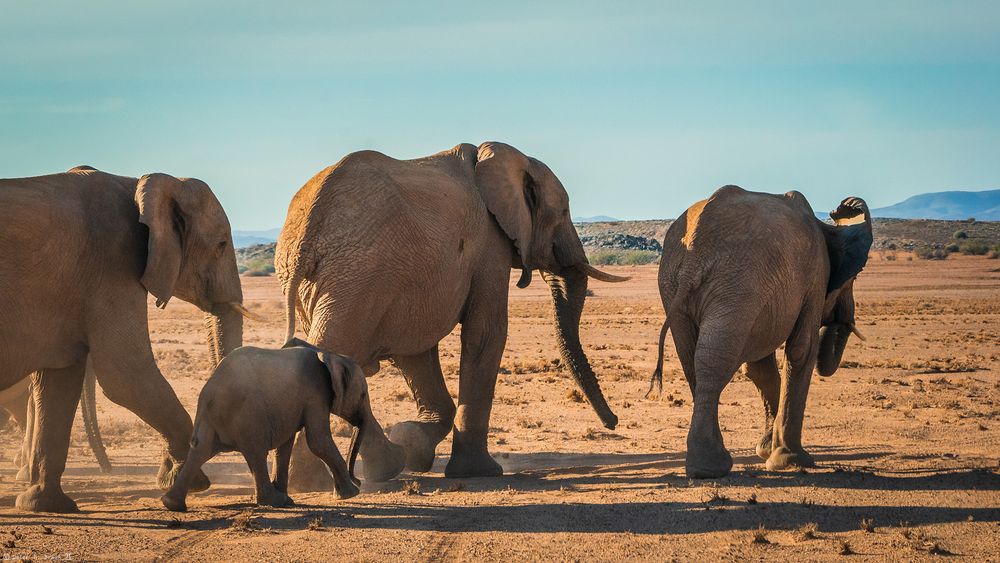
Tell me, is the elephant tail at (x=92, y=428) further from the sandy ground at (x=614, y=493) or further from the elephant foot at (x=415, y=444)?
the elephant foot at (x=415, y=444)

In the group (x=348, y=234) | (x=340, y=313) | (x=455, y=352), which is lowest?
(x=455, y=352)

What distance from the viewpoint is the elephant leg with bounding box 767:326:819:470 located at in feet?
37.4

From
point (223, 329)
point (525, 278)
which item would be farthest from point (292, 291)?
point (525, 278)

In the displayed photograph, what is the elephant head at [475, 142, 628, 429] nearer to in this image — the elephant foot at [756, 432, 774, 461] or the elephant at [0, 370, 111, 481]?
the elephant foot at [756, 432, 774, 461]

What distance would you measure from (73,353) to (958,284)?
146 feet

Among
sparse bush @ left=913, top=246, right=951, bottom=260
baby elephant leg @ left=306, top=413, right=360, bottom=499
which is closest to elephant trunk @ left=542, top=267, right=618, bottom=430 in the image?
baby elephant leg @ left=306, top=413, right=360, bottom=499

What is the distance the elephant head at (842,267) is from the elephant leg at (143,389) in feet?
21.3

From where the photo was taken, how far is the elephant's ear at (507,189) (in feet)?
40.7

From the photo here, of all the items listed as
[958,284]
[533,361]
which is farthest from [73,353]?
[958,284]

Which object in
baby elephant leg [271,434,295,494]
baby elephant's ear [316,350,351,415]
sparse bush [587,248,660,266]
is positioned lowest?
baby elephant leg [271,434,295,494]

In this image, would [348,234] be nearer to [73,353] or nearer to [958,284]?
[73,353]

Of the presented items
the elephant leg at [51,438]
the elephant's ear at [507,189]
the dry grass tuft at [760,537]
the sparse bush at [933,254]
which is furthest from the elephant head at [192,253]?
the sparse bush at [933,254]

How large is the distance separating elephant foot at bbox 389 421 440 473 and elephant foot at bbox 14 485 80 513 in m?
3.56

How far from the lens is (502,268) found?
12422 mm
